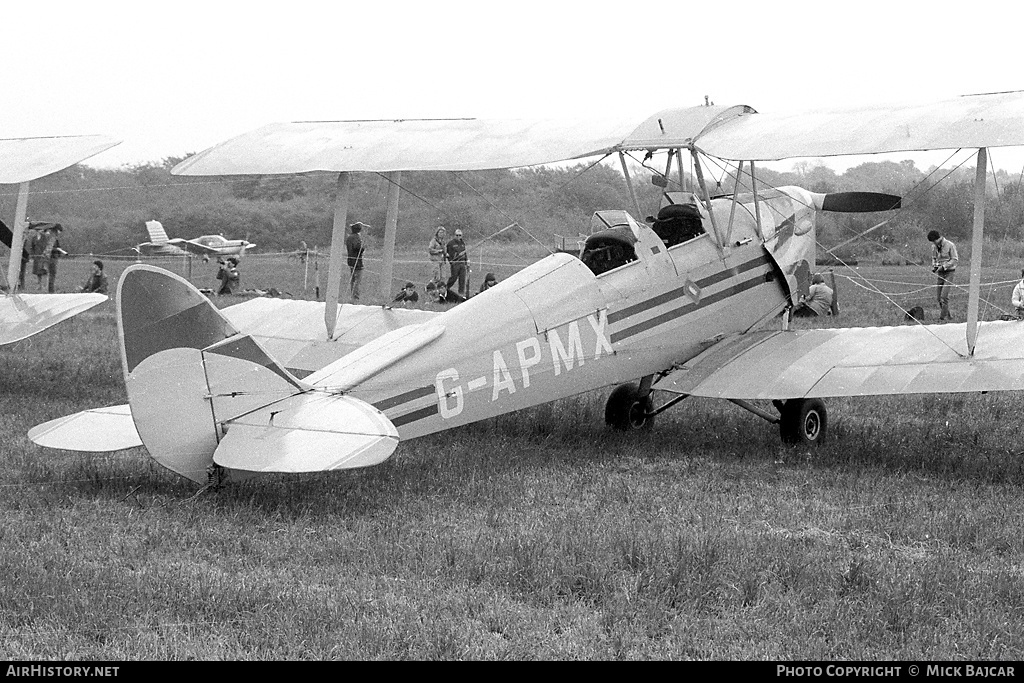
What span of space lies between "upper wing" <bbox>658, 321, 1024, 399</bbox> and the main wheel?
1.07 feet

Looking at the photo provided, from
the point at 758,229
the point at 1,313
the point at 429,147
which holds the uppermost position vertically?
the point at 429,147

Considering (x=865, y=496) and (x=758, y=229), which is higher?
(x=758, y=229)

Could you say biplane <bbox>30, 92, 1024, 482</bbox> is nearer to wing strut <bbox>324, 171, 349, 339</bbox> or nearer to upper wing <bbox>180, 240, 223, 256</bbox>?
wing strut <bbox>324, 171, 349, 339</bbox>

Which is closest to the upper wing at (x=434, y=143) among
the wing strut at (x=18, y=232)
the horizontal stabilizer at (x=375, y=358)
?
the horizontal stabilizer at (x=375, y=358)

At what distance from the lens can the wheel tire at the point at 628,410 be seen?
9.41 m

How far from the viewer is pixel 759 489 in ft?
24.9

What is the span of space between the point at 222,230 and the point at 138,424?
14.4 meters

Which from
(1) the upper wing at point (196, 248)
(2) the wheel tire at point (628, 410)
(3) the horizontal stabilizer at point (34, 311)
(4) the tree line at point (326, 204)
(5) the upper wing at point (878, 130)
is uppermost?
(5) the upper wing at point (878, 130)

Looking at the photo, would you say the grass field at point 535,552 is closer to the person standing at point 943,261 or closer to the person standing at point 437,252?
the person standing at point 437,252

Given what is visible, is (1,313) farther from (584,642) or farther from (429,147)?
(584,642)

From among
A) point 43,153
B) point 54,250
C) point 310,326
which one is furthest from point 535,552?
point 54,250

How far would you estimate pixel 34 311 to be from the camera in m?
10.9

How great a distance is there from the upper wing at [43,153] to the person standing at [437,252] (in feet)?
18.5

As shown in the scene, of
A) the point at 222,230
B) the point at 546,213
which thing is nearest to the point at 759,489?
the point at 546,213
